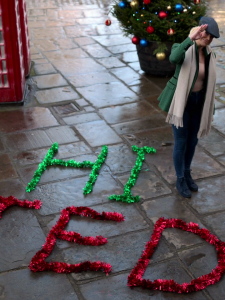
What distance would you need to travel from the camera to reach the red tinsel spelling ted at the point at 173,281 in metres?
2.91

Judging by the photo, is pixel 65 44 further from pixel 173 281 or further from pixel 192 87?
pixel 173 281

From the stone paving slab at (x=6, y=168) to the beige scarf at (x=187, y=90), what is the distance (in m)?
1.76

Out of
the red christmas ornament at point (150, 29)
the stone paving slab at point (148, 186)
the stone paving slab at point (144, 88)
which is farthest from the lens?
the stone paving slab at point (144, 88)

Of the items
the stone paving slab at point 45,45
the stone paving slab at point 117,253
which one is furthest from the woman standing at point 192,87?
the stone paving slab at point 45,45

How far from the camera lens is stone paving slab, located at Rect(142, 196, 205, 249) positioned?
3363mm

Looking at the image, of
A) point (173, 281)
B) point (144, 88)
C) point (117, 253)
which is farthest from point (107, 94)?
point (173, 281)

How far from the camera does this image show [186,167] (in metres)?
3.93

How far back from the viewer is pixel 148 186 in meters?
4.05

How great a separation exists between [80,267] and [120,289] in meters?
0.34

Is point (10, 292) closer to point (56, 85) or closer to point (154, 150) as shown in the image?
point (154, 150)

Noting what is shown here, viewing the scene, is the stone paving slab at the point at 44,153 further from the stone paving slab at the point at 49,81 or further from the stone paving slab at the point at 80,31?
the stone paving slab at the point at 80,31

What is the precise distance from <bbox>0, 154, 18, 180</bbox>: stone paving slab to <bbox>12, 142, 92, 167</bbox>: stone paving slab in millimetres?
79

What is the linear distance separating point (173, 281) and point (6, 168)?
7.17ft

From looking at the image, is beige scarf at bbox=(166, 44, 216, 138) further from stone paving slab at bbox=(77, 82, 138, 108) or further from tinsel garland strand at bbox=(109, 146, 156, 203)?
stone paving slab at bbox=(77, 82, 138, 108)
